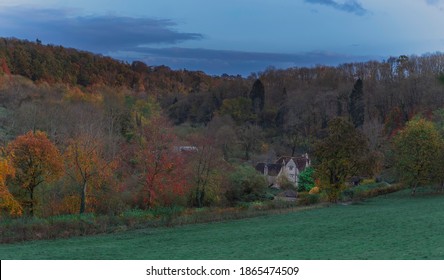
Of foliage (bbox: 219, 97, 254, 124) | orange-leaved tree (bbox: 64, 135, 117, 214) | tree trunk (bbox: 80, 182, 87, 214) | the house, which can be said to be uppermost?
foliage (bbox: 219, 97, 254, 124)

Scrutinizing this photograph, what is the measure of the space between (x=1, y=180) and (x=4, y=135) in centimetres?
3268

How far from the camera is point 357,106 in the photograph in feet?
277

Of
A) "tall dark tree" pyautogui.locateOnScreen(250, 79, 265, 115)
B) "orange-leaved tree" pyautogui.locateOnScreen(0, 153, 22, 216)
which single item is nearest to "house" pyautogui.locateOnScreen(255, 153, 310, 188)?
"tall dark tree" pyautogui.locateOnScreen(250, 79, 265, 115)

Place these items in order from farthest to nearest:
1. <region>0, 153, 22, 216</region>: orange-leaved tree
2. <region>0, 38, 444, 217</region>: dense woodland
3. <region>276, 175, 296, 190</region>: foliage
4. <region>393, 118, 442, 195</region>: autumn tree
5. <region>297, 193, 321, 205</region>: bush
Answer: <region>276, 175, 296, 190</region>: foliage < <region>393, 118, 442, 195</region>: autumn tree < <region>297, 193, 321, 205</region>: bush < <region>0, 38, 444, 217</region>: dense woodland < <region>0, 153, 22, 216</region>: orange-leaved tree

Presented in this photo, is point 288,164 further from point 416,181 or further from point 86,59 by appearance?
point 86,59

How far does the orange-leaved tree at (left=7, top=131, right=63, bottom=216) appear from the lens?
32.0 meters

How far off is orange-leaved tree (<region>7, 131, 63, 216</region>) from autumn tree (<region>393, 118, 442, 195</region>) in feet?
93.0

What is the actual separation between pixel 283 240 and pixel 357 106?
6584 centimetres

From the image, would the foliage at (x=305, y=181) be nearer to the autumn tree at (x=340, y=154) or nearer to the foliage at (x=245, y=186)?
the foliage at (x=245, y=186)

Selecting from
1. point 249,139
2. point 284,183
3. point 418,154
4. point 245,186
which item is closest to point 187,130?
point 249,139

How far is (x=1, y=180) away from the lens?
29.4 metres

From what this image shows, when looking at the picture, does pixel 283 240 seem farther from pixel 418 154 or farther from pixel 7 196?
pixel 418 154

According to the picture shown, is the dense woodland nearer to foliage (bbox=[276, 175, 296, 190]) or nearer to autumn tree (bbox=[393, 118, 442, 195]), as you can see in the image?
autumn tree (bbox=[393, 118, 442, 195])

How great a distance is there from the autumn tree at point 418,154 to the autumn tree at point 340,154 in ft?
16.6
